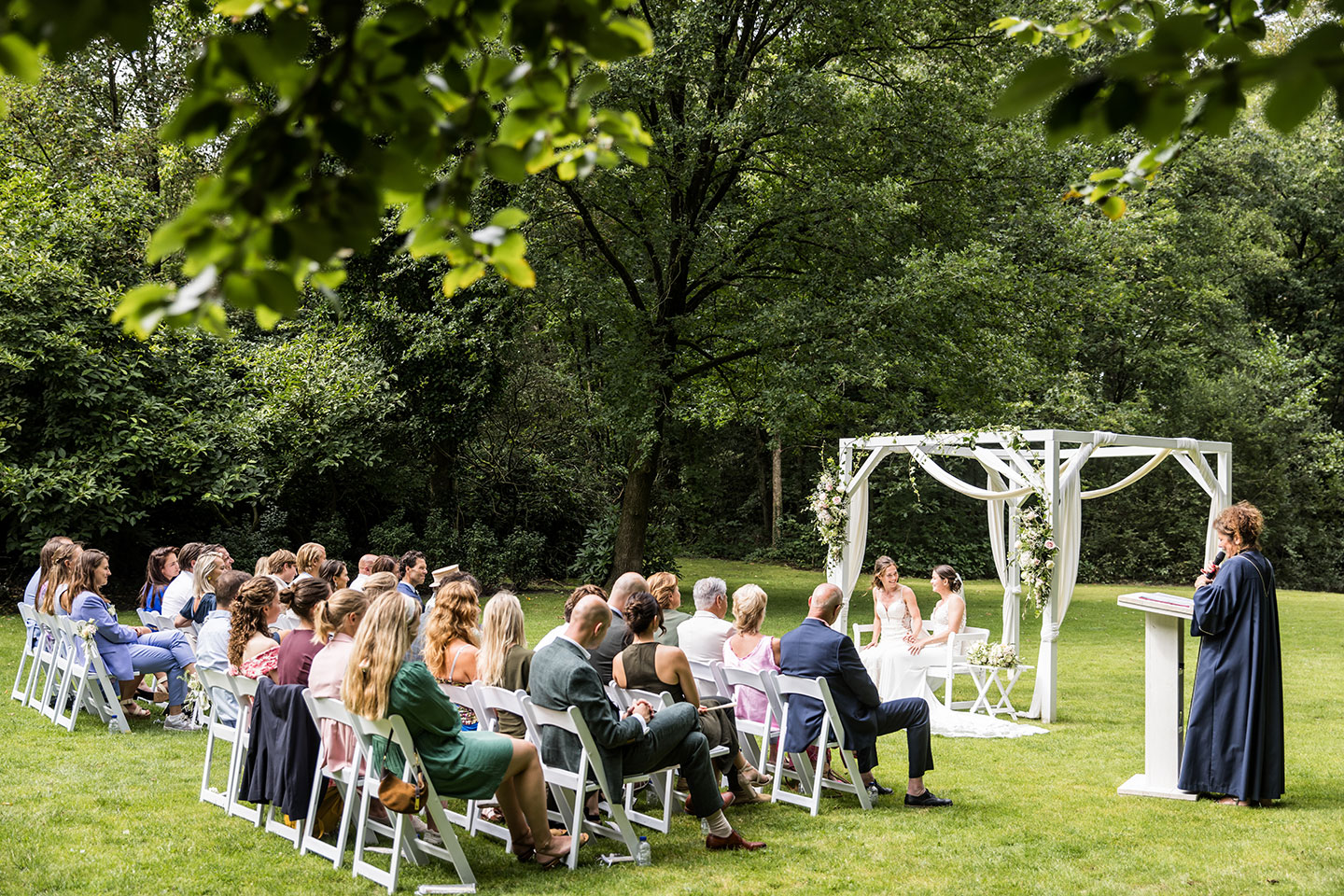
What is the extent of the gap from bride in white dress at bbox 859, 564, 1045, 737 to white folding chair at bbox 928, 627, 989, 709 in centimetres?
6

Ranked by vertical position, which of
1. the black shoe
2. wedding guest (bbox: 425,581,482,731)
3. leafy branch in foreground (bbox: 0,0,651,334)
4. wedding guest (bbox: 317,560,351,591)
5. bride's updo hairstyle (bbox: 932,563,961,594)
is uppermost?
leafy branch in foreground (bbox: 0,0,651,334)

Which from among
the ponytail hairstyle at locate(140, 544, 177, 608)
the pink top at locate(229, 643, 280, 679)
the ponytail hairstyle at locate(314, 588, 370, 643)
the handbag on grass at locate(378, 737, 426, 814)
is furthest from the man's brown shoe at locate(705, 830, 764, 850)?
the ponytail hairstyle at locate(140, 544, 177, 608)

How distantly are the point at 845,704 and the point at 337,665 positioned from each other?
2.87 meters

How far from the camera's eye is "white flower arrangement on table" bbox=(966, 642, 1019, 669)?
952 centimetres

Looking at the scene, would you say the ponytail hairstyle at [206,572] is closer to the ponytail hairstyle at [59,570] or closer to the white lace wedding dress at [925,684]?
the ponytail hairstyle at [59,570]

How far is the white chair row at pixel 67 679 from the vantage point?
8.02 meters

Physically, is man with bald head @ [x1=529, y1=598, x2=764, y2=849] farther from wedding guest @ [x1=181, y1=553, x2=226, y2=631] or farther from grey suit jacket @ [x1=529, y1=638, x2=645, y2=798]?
wedding guest @ [x1=181, y1=553, x2=226, y2=631]

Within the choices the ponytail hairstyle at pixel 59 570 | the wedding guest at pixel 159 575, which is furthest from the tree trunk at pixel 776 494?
the ponytail hairstyle at pixel 59 570

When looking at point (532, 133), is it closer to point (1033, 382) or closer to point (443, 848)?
point (443, 848)

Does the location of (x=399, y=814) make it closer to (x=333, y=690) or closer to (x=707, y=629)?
(x=333, y=690)

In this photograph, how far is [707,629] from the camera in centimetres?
722

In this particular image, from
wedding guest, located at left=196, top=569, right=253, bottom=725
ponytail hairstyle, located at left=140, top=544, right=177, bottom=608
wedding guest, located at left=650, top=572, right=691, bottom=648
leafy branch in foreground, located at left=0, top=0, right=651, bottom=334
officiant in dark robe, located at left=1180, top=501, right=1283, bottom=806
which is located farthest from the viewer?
ponytail hairstyle, located at left=140, top=544, right=177, bottom=608

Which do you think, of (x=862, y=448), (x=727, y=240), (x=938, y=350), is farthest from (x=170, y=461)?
(x=938, y=350)

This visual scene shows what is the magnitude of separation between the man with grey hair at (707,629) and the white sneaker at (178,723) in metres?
3.88
